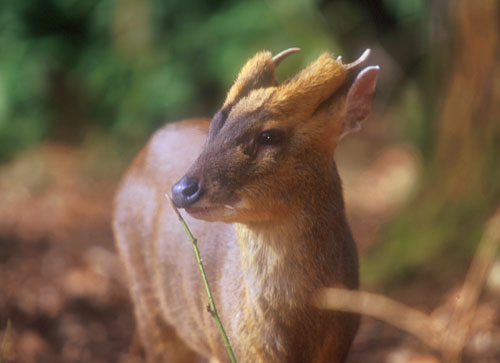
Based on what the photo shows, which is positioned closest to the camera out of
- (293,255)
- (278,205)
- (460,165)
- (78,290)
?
(278,205)

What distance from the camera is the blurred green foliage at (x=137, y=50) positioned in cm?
762

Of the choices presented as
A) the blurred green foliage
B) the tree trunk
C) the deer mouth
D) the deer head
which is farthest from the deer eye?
the blurred green foliage

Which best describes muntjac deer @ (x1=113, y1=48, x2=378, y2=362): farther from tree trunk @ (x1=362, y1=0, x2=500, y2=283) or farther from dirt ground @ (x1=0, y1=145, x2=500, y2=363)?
tree trunk @ (x1=362, y1=0, x2=500, y2=283)

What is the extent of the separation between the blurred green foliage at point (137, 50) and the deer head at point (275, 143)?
14.7 feet

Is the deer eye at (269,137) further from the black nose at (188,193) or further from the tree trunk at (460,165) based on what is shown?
the tree trunk at (460,165)

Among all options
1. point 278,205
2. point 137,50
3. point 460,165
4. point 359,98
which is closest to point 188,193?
point 278,205

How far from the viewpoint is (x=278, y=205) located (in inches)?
109

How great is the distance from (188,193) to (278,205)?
36 cm

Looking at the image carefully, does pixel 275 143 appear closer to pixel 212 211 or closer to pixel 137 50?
pixel 212 211

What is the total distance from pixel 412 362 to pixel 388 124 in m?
5.42

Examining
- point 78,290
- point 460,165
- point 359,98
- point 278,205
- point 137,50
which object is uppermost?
point 137,50

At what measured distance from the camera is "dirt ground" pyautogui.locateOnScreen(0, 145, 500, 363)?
14.7 ft

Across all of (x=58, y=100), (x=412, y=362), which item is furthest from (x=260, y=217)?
(x=58, y=100)

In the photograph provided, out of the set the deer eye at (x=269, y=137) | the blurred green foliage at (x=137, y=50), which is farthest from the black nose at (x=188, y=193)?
the blurred green foliage at (x=137, y=50)
